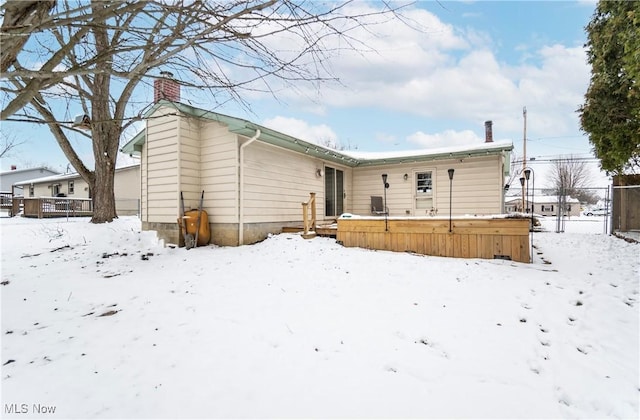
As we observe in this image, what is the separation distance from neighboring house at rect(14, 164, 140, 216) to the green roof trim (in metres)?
13.0

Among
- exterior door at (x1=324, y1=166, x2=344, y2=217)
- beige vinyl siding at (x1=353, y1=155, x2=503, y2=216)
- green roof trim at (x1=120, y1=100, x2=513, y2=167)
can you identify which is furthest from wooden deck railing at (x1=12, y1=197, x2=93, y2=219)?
beige vinyl siding at (x1=353, y1=155, x2=503, y2=216)

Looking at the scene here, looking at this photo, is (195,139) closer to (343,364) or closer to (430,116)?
(343,364)

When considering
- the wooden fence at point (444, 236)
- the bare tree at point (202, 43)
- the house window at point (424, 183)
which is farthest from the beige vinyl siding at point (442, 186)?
the bare tree at point (202, 43)

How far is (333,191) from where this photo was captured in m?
9.88

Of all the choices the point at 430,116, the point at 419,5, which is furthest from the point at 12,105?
the point at 430,116

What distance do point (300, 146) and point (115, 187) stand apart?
18.2 meters

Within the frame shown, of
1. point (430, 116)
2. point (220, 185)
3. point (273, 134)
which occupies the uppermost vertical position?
point (430, 116)

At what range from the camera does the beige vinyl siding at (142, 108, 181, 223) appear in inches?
269

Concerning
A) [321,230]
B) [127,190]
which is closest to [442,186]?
[321,230]

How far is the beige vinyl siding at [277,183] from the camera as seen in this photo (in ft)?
22.7

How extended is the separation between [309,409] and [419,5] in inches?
136

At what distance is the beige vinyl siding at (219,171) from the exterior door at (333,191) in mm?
3489

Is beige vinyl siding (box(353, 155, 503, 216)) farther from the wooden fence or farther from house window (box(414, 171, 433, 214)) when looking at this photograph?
the wooden fence

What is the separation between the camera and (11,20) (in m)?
2.00
